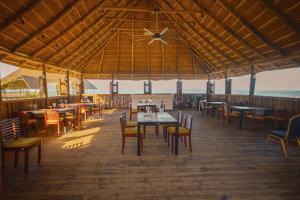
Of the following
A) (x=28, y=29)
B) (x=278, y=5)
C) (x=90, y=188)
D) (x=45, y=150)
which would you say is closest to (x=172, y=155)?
(x=90, y=188)

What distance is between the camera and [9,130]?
4.04 m

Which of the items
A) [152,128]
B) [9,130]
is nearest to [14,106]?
[9,130]

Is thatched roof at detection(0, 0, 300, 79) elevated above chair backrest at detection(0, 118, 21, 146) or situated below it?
above

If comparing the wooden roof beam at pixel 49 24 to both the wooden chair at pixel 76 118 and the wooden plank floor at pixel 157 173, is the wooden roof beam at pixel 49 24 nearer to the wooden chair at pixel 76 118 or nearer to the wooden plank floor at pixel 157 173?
the wooden chair at pixel 76 118

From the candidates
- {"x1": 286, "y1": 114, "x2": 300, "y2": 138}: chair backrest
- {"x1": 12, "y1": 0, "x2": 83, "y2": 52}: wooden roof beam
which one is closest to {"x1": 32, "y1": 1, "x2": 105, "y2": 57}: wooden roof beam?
{"x1": 12, "y1": 0, "x2": 83, "y2": 52}: wooden roof beam

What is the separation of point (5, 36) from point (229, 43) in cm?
971

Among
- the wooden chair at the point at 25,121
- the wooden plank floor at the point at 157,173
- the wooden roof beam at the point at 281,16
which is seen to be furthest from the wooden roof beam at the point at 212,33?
the wooden chair at the point at 25,121

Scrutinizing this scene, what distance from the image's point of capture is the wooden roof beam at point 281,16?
6122 mm

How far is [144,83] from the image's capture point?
15.7 meters

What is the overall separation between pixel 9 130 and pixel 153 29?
35.1 feet

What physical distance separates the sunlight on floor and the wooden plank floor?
6cm

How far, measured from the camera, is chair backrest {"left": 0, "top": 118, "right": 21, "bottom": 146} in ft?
12.5

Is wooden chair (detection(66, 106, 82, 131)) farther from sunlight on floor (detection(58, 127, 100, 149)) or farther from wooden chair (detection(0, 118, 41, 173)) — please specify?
wooden chair (detection(0, 118, 41, 173))

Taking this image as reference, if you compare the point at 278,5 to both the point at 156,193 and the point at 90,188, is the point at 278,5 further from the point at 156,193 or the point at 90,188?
the point at 90,188
